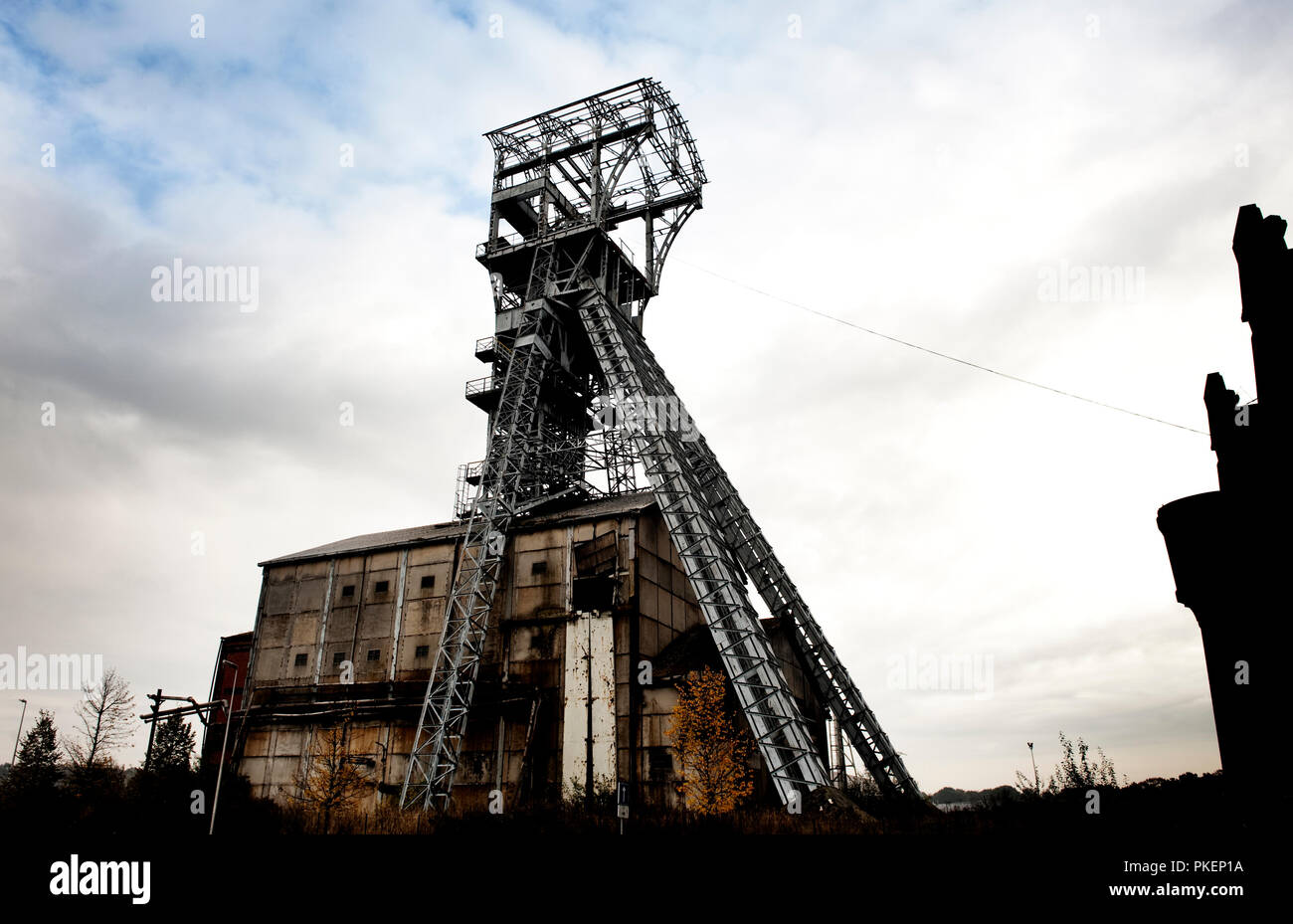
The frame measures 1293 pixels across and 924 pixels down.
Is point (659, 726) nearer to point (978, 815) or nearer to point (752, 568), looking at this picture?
point (752, 568)

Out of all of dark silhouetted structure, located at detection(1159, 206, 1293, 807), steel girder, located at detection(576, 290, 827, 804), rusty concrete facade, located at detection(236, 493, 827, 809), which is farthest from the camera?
rusty concrete facade, located at detection(236, 493, 827, 809)

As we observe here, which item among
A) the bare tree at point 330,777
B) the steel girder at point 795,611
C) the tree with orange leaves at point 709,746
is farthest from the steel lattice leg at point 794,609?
the bare tree at point 330,777

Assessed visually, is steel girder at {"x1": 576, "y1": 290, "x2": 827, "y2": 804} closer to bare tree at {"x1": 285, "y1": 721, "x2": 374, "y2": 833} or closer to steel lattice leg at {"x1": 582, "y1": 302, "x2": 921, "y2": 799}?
steel lattice leg at {"x1": 582, "y1": 302, "x2": 921, "y2": 799}

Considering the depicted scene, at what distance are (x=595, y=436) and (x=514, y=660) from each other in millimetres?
11600

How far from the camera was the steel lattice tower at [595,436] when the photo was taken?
22.8 m

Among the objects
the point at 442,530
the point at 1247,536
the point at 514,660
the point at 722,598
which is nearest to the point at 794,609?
the point at 722,598

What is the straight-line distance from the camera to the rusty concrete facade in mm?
24375

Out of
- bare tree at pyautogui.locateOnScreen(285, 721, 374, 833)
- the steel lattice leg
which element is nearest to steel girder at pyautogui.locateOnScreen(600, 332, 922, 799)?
the steel lattice leg

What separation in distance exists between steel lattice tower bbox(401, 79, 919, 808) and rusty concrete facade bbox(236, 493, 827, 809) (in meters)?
1.12

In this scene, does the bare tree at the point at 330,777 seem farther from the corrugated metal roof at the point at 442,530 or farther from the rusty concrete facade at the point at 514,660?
the corrugated metal roof at the point at 442,530

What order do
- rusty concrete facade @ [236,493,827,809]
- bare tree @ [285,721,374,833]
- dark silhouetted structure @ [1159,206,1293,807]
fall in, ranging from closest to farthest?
dark silhouetted structure @ [1159,206,1293,807], rusty concrete facade @ [236,493,827,809], bare tree @ [285,721,374,833]
